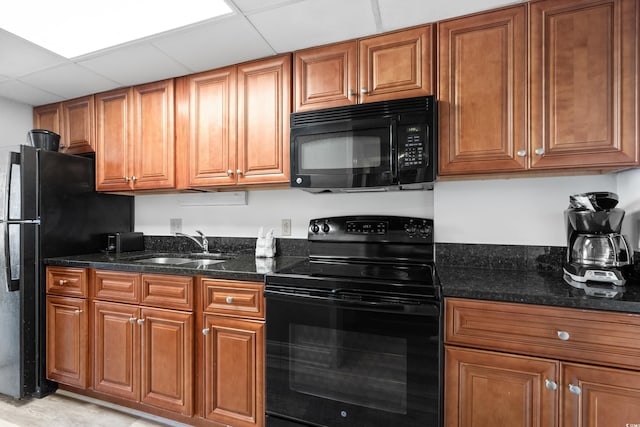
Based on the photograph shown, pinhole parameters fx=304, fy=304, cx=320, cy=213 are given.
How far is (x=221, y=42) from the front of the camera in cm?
170

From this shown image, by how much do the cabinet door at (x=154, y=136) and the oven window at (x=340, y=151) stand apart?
1.03 metres

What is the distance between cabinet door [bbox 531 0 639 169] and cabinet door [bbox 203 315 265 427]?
1635 millimetres

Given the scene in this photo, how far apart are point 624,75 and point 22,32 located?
115 inches

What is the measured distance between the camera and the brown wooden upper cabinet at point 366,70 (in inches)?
61.7

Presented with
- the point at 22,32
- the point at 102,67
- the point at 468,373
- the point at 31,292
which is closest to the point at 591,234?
the point at 468,373

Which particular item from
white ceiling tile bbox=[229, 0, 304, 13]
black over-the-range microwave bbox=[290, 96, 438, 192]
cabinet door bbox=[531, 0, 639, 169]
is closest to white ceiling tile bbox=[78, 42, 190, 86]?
white ceiling tile bbox=[229, 0, 304, 13]

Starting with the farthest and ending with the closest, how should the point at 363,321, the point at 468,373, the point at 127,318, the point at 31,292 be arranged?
the point at 31,292, the point at 127,318, the point at 363,321, the point at 468,373

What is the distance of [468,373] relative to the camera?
4.03 feet

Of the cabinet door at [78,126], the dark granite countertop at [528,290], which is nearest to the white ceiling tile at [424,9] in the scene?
the dark granite countertop at [528,290]

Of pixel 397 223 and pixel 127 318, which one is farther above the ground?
pixel 397 223

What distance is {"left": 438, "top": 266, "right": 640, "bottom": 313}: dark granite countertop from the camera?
1064 millimetres

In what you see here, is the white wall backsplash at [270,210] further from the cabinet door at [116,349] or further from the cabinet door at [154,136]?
the cabinet door at [116,349]

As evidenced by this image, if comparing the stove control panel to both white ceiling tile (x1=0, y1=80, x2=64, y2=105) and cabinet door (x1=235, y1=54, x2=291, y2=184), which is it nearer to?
cabinet door (x1=235, y1=54, x2=291, y2=184)

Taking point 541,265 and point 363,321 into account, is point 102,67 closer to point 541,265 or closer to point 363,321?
point 363,321
